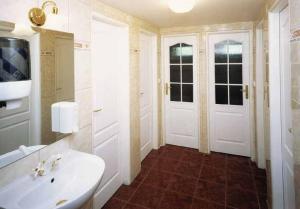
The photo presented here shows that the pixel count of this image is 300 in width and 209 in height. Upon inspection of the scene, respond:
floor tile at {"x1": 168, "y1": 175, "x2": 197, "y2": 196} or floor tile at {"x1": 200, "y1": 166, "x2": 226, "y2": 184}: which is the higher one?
floor tile at {"x1": 200, "y1": 166, "x2": 226, "y2": 184}

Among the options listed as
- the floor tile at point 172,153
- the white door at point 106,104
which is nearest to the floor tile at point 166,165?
the floor tile at point 172,153

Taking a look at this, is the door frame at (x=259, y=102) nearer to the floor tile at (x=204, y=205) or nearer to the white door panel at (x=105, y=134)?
the floor tile at (x=204, y=205)

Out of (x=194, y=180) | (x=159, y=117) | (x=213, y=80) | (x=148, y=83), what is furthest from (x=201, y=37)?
(x=194, y=180)

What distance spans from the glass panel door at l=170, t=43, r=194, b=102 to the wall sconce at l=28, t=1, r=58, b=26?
2.50 m

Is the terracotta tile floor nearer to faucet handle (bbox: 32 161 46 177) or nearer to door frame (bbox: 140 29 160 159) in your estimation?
door frame (bbox: 140 29 160 159)

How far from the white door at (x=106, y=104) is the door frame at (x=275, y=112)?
1621 millimetres

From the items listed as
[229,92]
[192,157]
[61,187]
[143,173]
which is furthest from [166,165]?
[61,187]

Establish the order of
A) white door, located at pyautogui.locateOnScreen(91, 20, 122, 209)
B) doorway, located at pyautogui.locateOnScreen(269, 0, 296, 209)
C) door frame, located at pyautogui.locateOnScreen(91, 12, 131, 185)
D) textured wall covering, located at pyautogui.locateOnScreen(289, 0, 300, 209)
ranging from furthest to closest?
door frame, located at pyautogui.locateOnScreen(91, 12, 131, 185), white door, located at pyautogui.locateOnScreen(91, 20, 122, 209), doorway, located at pyautogui.locateOnScreen(269, 0, 296, 209), textured wall covering, located at pyautogui.locateOnScreen(289, 0, 300, 209)

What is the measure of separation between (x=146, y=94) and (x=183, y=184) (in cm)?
148

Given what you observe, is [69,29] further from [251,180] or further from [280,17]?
[251,180]

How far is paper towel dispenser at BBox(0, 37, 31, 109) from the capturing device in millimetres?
1114

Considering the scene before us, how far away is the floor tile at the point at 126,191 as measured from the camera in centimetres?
239

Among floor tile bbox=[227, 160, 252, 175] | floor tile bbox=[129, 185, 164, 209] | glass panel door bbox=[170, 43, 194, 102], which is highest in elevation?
glass panel door bbox=[170, 43, 194, 102]

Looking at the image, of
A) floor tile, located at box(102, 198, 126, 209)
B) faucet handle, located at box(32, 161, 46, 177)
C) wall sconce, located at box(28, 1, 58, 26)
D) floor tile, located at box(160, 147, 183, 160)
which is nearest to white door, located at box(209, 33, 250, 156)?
floor tile, located at box(160, 147, 183, 160)
